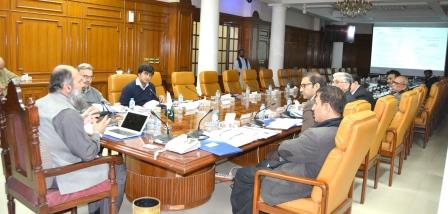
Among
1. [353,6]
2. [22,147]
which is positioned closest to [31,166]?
[22,147]

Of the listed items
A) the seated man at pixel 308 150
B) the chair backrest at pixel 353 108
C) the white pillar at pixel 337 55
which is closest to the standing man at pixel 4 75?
the seated man at pixel 308 150

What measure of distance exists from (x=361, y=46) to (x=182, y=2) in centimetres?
1074

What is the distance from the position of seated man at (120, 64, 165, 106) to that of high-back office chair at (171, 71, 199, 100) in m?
0.79

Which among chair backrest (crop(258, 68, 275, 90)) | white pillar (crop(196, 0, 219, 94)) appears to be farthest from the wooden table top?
white pillar (crop(196, 0, 219, 94))

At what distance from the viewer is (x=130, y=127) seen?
105 inches

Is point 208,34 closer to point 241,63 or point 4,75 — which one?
point 241,63

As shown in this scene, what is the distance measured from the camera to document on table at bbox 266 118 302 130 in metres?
3.02

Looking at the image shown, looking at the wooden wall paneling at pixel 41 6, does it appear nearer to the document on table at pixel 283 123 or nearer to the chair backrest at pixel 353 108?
the document on table at pixel 283 123

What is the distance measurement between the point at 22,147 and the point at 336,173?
1.63 metres

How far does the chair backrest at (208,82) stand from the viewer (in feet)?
18.2

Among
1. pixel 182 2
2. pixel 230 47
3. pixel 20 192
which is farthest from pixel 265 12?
pixel 20 192

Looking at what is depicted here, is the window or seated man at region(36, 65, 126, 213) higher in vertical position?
the window

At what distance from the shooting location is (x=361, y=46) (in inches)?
626

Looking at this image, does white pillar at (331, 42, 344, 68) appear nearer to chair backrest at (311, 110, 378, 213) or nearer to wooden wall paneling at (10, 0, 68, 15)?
wooden wall paneling at (10, 0, 68, 15)
